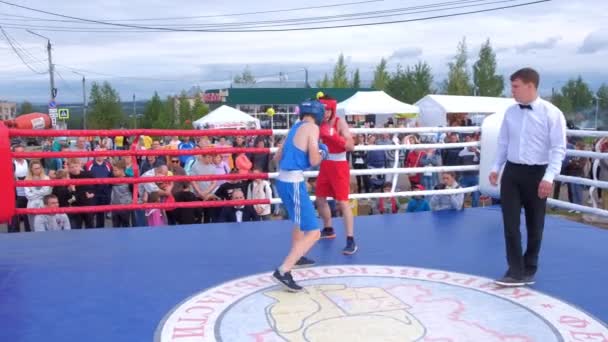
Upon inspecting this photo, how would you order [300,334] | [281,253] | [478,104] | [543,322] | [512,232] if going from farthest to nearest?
1. [478,104]
2. [281,253]
3. [512,232]
4. [543,322]
5. [300,334]

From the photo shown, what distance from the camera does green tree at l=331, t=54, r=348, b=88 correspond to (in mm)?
46188

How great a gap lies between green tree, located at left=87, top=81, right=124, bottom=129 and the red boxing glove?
126 feet

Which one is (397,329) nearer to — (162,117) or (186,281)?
(186,281)

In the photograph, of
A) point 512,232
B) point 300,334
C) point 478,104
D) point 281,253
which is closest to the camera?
point 300,334

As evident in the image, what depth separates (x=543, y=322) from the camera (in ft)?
11.5

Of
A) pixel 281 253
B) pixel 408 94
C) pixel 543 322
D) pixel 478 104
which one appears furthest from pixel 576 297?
pixel 408 94

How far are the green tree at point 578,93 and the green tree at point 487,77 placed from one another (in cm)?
Answer: 1041

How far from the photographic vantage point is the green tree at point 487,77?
46031 millimetres

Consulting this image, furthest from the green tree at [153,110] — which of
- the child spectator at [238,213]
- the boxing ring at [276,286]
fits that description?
the boxing ring at [276,286]

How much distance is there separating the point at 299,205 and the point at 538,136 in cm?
172

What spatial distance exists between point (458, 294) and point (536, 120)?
1.31 m

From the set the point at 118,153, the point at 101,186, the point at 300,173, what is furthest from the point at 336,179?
the point at 101,186

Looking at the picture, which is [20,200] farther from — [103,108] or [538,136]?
[103,108]

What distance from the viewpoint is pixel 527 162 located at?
13.6 ft
